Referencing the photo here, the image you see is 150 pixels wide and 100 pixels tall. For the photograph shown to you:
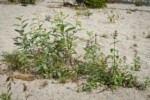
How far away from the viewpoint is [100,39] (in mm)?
8156

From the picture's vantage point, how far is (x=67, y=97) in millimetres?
4922

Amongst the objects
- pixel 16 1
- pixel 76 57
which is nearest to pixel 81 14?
pixel 16 1

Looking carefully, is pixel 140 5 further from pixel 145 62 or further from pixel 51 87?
pixel 51 87

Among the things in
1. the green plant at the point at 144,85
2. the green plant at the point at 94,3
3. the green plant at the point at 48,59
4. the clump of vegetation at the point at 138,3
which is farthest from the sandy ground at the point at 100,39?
the clump of vegetation at the point at 138,3

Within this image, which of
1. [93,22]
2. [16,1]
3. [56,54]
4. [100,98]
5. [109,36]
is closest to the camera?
[100,98]

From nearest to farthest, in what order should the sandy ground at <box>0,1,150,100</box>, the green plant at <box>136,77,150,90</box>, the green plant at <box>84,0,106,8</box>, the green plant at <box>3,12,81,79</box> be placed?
the sandy ground at <box>0,1,150,100</box> < the green plant at <box>136,77,150,90</box> < the green plant at <box>3,12,81,79</box> < the green plant at <box>84,0,106,8</box>

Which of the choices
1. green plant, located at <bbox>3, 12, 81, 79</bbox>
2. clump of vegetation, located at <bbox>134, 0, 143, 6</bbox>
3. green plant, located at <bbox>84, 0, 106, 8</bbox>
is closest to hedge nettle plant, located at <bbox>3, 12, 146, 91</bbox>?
green plant, located at <bbox>3, 12, 81, 79</bbox>

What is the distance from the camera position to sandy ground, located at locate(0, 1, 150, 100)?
498 centimetres

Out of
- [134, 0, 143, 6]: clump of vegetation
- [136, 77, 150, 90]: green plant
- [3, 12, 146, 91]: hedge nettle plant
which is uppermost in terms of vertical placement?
[134, 0, 143, 6]: clump of vegetation

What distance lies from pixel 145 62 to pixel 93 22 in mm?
4220

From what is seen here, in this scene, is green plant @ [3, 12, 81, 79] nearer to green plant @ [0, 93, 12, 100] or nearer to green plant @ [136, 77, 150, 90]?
green plant @ [0, 93, 12, 100]

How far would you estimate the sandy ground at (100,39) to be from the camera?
4.98m

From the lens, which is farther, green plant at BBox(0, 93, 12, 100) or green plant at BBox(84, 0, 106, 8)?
green plant at BBox(84, 0, 106, 8)

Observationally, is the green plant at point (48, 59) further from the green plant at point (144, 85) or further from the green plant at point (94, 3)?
the green plant at point (94, 3)
